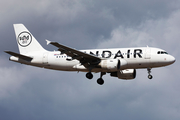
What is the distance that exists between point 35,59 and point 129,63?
45.1 ft

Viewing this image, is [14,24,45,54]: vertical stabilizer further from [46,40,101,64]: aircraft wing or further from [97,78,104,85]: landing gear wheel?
[97,78,104,85]: landing gear wheel

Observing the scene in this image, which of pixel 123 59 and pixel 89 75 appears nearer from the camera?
pixel 123 59

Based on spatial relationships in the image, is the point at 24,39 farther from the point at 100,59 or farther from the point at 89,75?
the point at 100,59

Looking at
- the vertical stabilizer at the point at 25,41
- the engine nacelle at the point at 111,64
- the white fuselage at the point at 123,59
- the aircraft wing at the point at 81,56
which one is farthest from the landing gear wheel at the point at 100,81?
the vertical stabilizer at the point at 25,41

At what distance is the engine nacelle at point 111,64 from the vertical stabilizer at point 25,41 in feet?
36.2

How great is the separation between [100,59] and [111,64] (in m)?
1.88

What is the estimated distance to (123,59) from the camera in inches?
1821

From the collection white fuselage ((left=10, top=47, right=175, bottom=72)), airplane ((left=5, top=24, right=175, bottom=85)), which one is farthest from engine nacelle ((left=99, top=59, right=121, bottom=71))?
white fuselage ((left=10, top=47, right=175, bottom=72))

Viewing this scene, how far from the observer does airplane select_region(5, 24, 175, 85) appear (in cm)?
4588

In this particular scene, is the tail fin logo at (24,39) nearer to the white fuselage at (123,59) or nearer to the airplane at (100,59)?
the airplane at (100,59)

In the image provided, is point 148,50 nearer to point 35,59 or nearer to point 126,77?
point 126,77

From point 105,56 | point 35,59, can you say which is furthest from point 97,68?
point 35,59

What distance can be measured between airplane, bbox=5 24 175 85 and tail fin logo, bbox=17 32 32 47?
1.54 m

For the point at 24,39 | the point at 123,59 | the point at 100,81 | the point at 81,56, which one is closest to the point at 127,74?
the point at 100,81
